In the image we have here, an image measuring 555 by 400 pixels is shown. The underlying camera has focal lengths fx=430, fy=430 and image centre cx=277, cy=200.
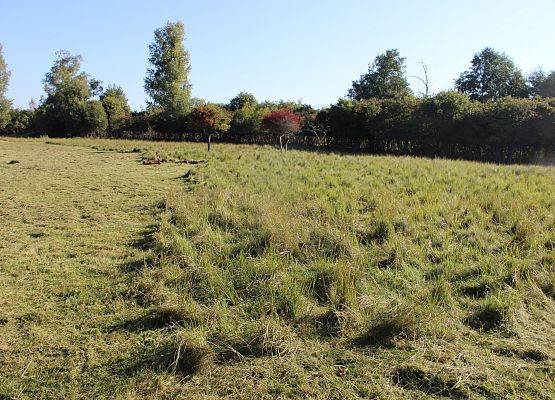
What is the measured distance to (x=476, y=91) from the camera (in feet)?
180

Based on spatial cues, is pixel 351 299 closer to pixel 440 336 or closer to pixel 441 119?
pixel 440 336

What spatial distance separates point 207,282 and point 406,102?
33.4 m

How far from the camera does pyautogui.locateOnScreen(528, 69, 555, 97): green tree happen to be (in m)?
45.7

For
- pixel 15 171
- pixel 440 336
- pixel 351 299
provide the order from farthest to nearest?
pixel 15 171 → pixel 351 299 → pixel 440 336

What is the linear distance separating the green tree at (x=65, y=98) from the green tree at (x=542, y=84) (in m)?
49.0

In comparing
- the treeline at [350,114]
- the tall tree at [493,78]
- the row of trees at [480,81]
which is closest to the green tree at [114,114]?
the treeline at [350,114]

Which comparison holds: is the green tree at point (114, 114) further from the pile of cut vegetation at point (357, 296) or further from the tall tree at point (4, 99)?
the pile of cut vegetation at point (357, 296)

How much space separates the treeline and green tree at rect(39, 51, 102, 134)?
12 centimetres

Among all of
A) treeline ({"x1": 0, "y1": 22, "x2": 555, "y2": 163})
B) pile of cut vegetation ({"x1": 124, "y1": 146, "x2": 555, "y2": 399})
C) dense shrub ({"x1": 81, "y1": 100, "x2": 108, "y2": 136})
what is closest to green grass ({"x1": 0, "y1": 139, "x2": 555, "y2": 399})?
pile of cut vegetation ({"x1": 124, "y1": 146, "x2": 555, "y2": 399})

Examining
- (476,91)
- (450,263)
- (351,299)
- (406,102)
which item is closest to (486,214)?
(450,263)

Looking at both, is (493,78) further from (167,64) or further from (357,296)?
(357,296)

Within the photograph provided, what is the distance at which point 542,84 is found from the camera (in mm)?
46875

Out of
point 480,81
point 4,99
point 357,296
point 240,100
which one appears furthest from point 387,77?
point 357,296

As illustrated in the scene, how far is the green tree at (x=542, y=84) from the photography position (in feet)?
150
